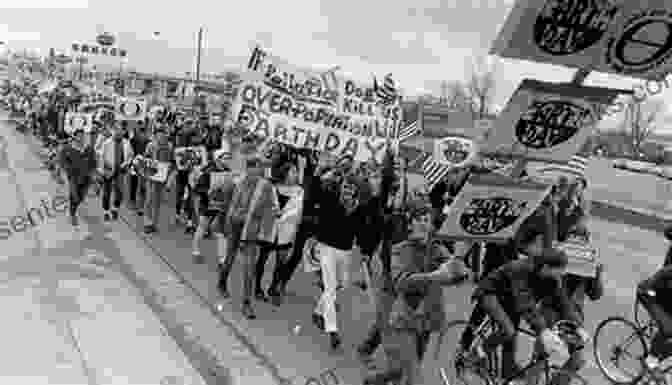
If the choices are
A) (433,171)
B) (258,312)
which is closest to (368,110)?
(433,171)

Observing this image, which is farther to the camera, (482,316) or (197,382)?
(482,316)

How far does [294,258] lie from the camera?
6727mm

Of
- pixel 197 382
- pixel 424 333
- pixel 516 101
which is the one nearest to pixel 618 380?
pixel 424 333

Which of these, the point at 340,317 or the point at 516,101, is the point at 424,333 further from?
the point at 340,317

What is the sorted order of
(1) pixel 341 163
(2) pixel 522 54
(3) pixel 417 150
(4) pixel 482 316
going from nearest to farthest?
1. (2) pixel 522 54
2. (4) pixel 482 316
3. (1) pixel 341 163
4. (3) pixel 417 150

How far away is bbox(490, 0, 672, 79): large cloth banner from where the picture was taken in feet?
10.6

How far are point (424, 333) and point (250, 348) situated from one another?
1.82 m

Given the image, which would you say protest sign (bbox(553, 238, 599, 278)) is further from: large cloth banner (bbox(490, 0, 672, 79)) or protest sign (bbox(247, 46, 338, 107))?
protest sign (bbox(247, 46, 338, 107))

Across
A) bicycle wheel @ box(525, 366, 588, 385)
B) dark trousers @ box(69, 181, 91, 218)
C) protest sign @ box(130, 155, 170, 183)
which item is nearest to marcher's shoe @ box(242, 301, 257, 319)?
bicycle wheel @ box(525, 366, 588, 385)

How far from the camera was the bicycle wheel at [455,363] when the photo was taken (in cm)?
488

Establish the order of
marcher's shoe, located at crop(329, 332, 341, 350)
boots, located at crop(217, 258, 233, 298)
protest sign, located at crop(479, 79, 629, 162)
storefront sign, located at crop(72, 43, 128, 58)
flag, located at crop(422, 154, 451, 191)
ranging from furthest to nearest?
storefront sign, located at crop(72, 43, 128, 58)
flag, located at crop(422, 154, 451, 191)
boots, located at crop(217, 258, 233, 298)
marcher's shoe, located at crop(329, 332, 341, 350)
protest sign, located at crop(479, 79, 629, 162)

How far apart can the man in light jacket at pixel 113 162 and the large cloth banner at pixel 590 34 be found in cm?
793

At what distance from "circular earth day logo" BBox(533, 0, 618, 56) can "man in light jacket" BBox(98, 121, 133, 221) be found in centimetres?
813

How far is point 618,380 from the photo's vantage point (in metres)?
5.62
